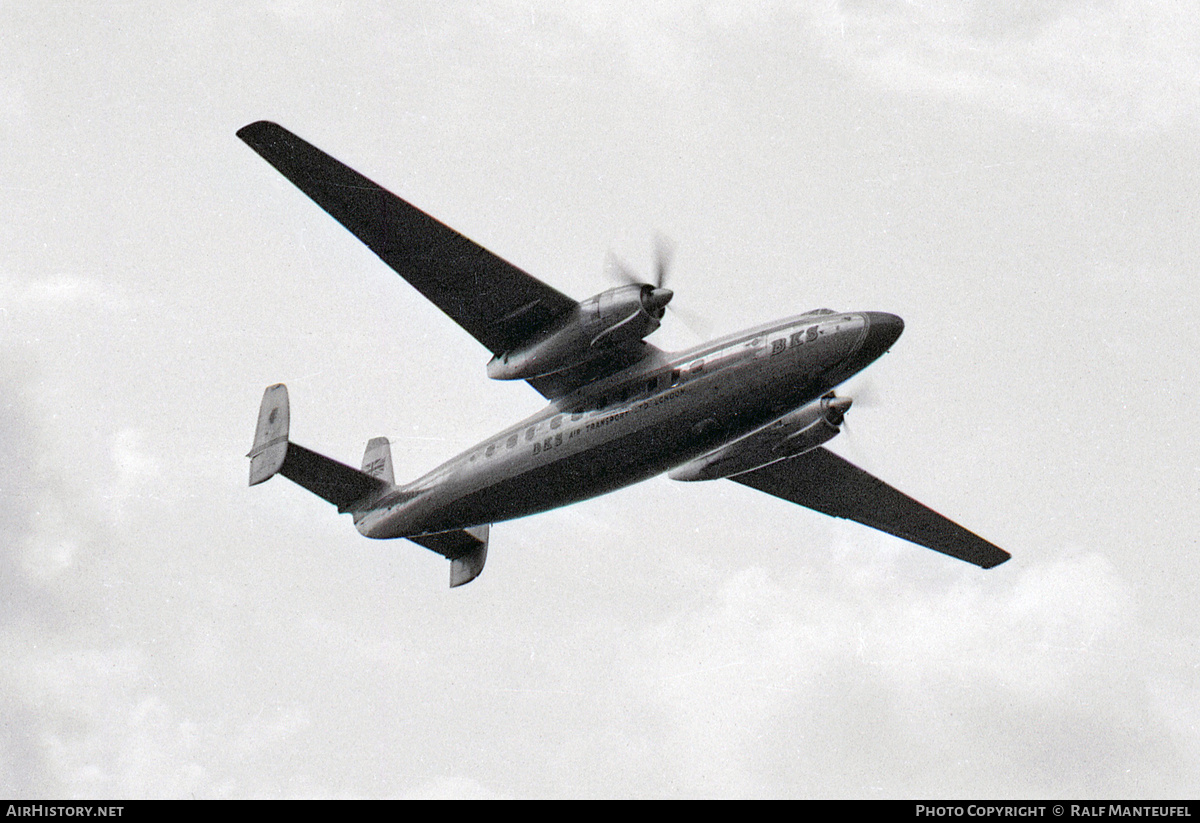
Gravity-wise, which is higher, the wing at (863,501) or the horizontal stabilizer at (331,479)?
the horizontal stabilizer at (331,479)

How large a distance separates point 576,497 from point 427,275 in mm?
5662

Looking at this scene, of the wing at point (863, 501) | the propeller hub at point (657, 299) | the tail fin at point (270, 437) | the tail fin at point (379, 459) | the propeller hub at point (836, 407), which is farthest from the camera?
the tail fin at point (379, 459)

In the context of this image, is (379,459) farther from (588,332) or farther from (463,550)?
(588,332)

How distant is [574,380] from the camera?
87.5 feet

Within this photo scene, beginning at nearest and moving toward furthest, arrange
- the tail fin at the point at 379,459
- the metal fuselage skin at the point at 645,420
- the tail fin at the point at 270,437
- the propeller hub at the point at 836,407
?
the metal fuselage skin at the point at 645,420, the propeller hub at the point at 836,407, the tail fin at the point at 270,437, the tail fin at the point at 379,459

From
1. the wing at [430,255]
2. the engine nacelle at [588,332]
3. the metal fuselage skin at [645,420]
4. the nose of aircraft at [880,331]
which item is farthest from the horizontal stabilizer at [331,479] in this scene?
the nose of aircraft at [880,331]

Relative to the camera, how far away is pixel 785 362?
2431 centimetres

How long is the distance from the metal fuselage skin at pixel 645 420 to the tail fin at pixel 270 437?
2.98m

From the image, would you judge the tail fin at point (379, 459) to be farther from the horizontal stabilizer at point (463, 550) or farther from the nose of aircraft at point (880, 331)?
the nose of aircraft at point (880, 331)

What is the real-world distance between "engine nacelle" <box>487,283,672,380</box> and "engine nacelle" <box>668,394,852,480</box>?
370 centimetres

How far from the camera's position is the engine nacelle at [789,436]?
88.1 ft

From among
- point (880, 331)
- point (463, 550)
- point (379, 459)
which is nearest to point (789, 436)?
point (880, 331)
